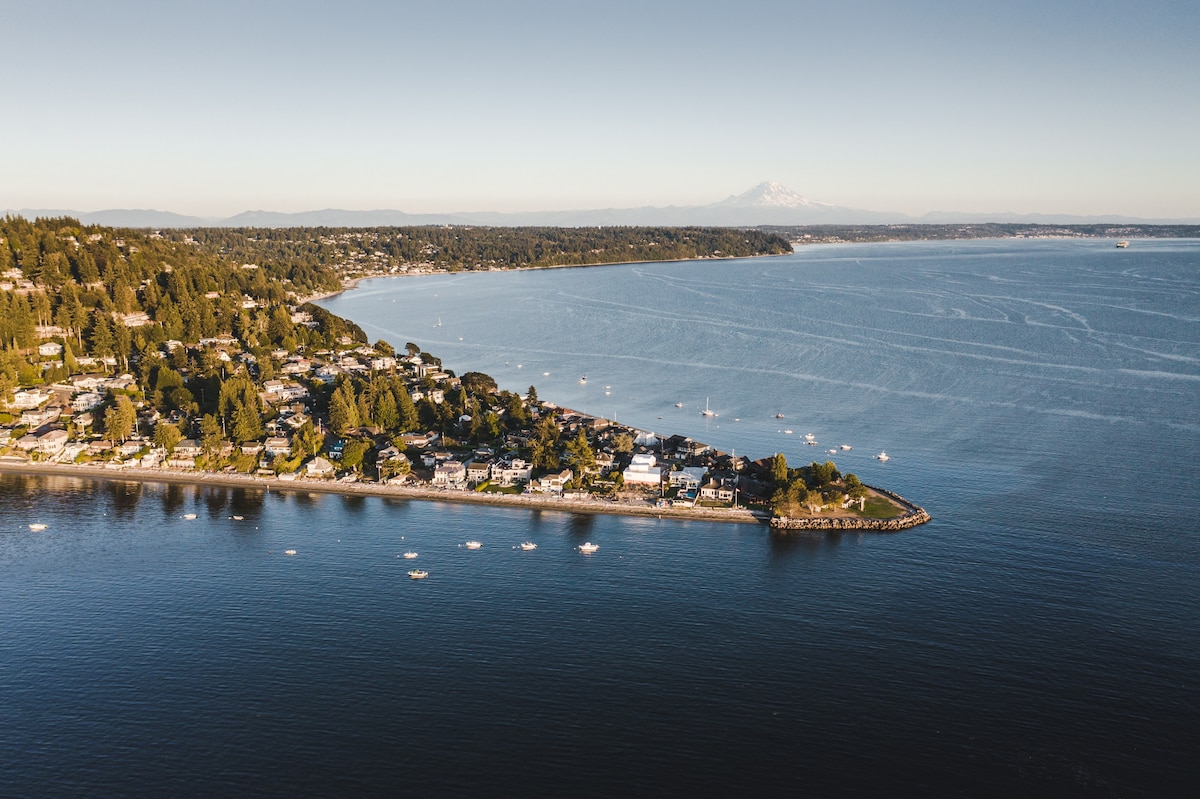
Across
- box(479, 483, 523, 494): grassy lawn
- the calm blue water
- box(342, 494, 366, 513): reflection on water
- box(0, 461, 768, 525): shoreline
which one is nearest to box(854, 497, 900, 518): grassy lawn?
the calm blue water

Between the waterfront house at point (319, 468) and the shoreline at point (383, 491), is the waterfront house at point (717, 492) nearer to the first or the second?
the shoreline at point (383, 491)

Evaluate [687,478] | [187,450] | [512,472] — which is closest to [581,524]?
[512,472]

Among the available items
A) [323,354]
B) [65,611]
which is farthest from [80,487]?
[323,354]

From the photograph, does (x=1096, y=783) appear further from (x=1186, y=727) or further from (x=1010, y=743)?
(x=1186, y=727)

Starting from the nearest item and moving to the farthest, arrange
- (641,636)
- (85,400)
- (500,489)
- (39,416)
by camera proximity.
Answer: (641,636), (500,489), (39,416), (85,400)

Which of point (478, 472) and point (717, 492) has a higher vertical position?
point (478, 472)

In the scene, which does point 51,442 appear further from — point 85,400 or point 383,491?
point 383,491

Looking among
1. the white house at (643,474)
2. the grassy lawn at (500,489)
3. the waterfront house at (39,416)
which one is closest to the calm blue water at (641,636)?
the grassy lawn at (500,489)
